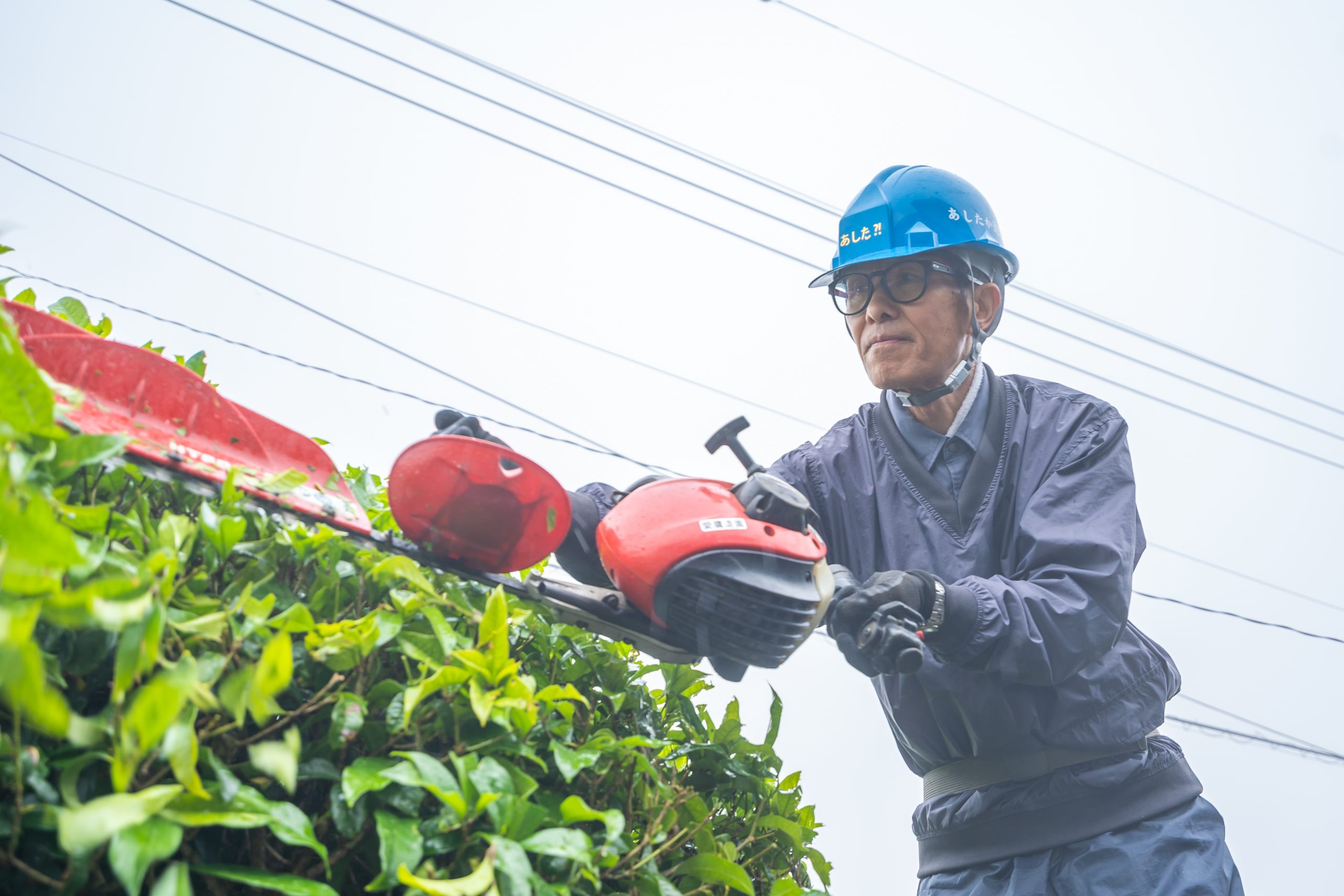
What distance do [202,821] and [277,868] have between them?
266mm

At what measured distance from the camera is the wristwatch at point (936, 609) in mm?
1962

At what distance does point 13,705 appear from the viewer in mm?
819

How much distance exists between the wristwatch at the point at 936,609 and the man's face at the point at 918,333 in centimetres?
85

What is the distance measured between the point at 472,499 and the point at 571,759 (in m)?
0.48

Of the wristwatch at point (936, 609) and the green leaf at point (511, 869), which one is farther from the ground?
the wristwatch at point (936, 609)

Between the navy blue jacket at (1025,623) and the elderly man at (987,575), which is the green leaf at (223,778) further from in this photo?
the navy blue jacket at (1025,623)

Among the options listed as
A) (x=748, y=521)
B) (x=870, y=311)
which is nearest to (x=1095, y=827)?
(x=748, y=521)

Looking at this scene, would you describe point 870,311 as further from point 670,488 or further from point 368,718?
point 368,718

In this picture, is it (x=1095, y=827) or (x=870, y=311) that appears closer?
(x=1095, y=827)

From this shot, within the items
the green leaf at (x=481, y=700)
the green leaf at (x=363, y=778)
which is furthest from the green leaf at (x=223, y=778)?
the green leaf at (x=481, y=700)

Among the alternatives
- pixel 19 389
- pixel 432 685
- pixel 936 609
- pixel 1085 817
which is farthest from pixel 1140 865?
pixel 19 389

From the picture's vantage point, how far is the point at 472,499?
159 centimetres

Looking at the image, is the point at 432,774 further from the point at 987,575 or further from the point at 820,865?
the point at 987,575

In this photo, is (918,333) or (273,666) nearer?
(273,666)
